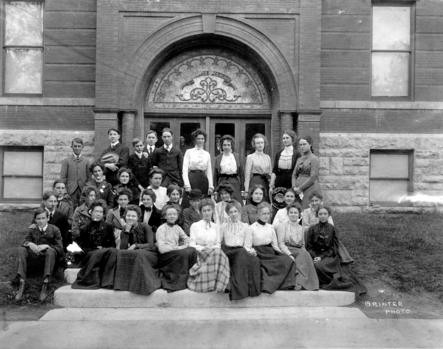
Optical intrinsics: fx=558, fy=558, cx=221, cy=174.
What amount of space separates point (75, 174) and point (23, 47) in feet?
16.2

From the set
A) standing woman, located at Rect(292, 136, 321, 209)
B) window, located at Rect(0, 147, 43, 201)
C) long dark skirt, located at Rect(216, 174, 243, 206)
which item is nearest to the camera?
standing woman, located at Rect(292, 136, 321, 209)

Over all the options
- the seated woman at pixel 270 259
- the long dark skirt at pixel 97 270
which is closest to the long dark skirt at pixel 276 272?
the seated woman at pixel 270 259

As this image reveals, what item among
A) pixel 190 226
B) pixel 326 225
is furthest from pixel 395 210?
pixel 190 226

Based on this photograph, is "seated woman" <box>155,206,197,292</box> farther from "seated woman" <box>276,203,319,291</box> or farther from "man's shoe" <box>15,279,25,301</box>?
"man's shoe" <box>15,279,25,301</box>

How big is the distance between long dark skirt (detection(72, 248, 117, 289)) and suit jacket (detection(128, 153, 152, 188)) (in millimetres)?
2347

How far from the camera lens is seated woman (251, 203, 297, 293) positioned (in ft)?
24.7

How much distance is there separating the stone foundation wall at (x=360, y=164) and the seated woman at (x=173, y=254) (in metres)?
5.99

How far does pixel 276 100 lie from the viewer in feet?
42.7

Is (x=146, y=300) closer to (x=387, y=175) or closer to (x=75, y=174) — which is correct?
(x=75, y=174)

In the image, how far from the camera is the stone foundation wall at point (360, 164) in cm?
1299

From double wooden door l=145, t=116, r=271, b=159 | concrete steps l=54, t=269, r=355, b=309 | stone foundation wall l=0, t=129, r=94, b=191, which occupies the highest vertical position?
double wooden door l=145, t=116, r=271, b=159

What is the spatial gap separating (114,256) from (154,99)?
21.5ft

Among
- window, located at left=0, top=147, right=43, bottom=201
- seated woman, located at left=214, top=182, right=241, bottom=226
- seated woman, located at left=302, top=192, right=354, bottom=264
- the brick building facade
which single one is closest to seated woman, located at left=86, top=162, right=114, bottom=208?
seated woman, located at left=214, top=182, right=241, bottom=226

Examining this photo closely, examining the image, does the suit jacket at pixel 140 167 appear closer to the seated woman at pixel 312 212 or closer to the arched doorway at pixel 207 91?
the seated woman at pixel 312 212
